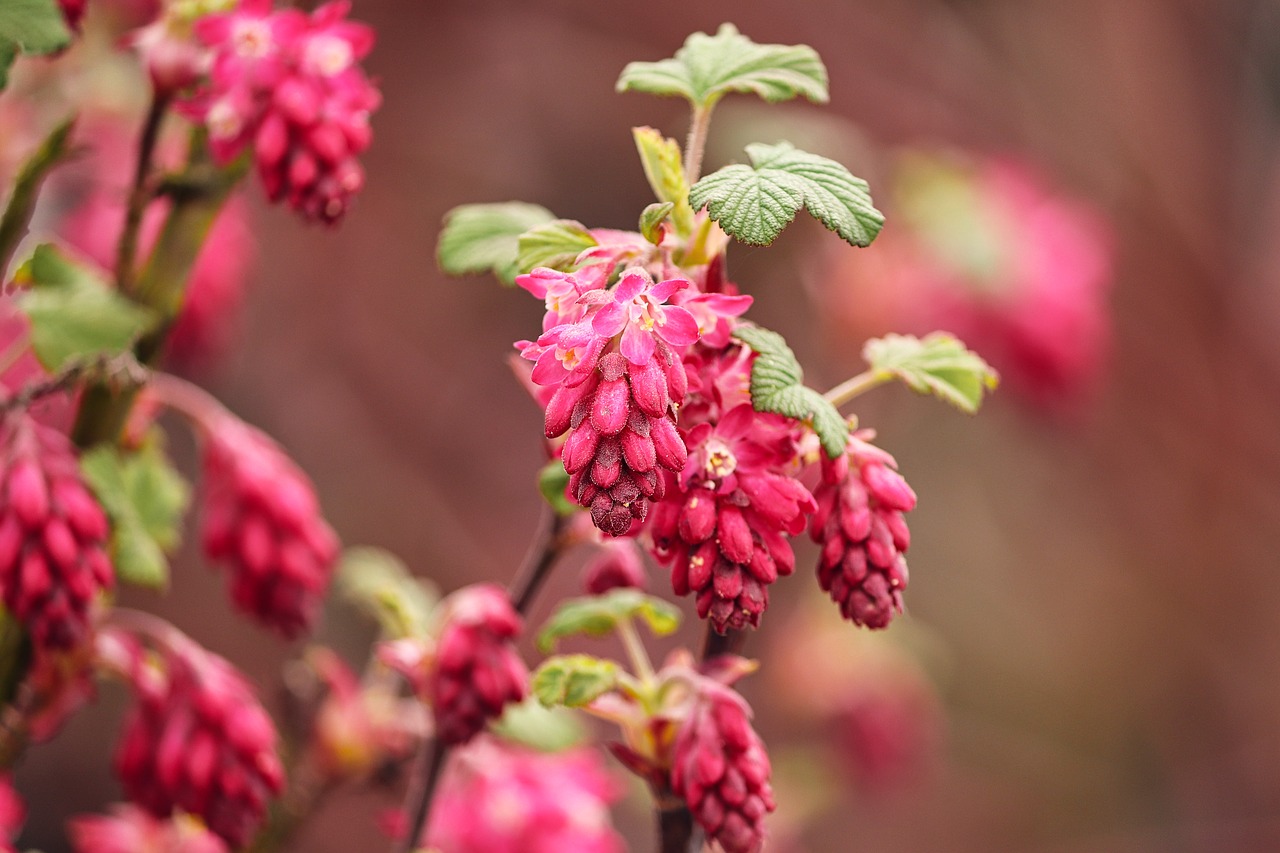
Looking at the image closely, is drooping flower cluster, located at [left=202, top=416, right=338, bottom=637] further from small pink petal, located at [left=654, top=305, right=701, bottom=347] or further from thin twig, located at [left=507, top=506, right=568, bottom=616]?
small pink petal, located at [left=654, top=305, right=701, bottom=347]

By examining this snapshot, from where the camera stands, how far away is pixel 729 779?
706 millimetres

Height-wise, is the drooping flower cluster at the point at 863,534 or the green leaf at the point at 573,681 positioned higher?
the drooping flower cluster at the point at 863,534

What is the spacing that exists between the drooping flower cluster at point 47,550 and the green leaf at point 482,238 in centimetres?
32

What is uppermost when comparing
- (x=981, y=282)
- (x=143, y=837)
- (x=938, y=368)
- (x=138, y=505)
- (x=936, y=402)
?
(x=936, y=402)

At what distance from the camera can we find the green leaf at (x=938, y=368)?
78cm

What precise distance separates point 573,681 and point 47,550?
0.39m

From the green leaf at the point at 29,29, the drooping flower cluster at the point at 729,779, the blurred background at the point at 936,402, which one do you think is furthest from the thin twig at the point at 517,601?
the blurred background at the point at 936,402

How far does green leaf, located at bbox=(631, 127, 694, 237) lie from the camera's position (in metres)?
0.73

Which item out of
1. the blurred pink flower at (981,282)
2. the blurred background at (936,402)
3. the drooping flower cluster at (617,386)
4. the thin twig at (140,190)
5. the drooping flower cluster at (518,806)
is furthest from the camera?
the blurred background at (936,402)

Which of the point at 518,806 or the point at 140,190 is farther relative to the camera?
the point at 518,806

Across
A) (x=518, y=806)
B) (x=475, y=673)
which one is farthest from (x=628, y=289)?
(x=518, y=806)

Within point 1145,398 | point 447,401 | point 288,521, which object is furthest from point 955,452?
point 288,521

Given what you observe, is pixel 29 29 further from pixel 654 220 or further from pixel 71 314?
pixel 654 220

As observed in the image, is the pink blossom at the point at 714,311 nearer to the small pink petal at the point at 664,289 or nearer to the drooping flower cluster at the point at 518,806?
the small pink petal at the point at 664,289
